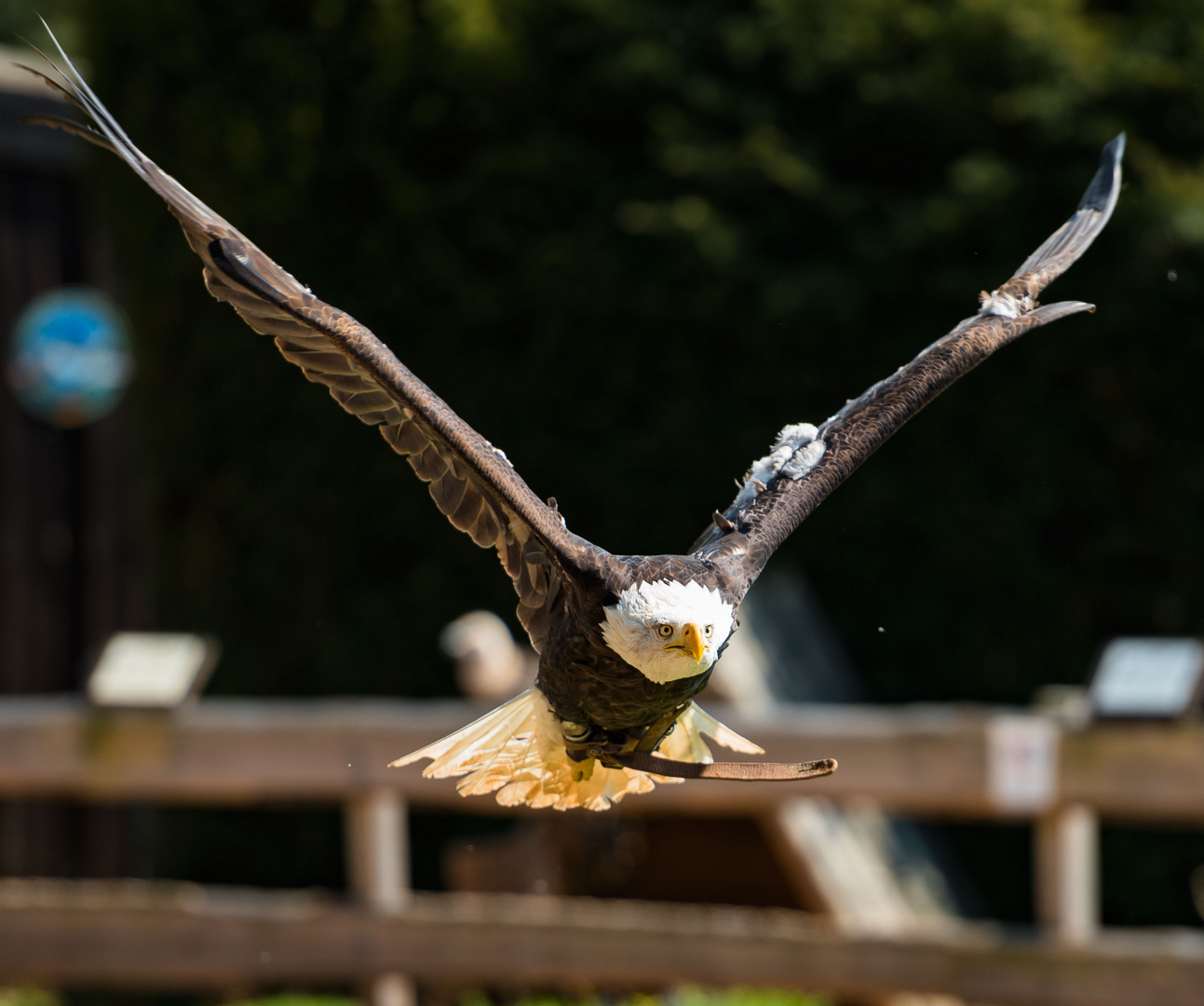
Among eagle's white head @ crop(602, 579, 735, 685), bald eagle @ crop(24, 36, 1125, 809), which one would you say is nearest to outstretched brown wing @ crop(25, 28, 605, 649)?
bald eagle @ crop(24, 36, 1125, 809)

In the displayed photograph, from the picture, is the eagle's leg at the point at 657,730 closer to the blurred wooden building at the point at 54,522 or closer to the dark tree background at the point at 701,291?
the dark tree background at the point at 701,291

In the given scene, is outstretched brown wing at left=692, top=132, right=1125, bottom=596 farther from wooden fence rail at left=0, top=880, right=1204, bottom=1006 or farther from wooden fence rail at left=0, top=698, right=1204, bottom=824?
wooden fence rail at left=0, top=880, right=1204, bottom=1006

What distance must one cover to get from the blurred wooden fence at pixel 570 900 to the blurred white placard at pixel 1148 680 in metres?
0.07

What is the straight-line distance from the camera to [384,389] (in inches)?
104

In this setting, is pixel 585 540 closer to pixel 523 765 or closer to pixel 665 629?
pixel 665 629

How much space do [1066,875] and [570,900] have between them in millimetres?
1731

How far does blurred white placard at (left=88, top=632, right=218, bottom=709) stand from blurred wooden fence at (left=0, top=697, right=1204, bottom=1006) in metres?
0.07

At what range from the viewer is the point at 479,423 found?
597 cm

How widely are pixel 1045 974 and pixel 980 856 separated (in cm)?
130

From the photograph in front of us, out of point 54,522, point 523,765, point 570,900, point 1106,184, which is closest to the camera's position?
point 523,765

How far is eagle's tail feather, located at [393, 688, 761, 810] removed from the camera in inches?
112

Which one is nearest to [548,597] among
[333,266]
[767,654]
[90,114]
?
[90,114]

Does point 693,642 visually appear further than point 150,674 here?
No

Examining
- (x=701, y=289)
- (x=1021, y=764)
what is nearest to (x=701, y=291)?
(x=701, y=289)
